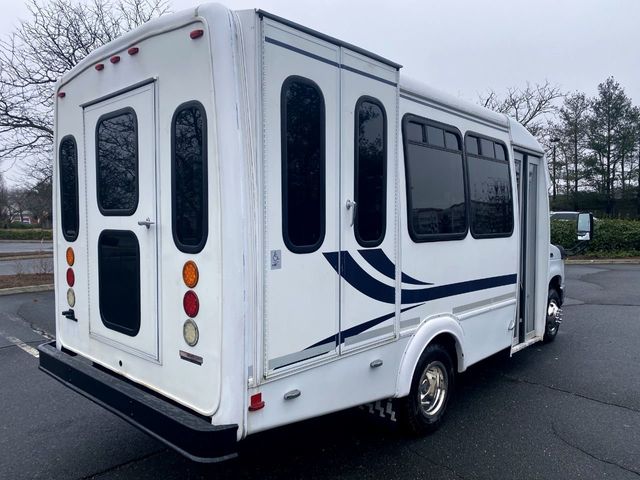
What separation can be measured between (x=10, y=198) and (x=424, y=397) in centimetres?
5721

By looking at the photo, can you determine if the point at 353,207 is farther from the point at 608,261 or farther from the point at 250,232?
the point at 608,261

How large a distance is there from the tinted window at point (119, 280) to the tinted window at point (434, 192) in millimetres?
1915

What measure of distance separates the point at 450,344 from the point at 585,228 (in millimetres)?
3067

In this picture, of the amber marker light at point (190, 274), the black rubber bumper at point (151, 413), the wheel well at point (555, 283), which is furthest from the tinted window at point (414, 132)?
the wheel well at point (555, 283)

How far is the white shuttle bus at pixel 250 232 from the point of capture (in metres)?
2.52

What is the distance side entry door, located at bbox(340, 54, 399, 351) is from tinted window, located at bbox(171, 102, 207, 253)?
0.85 m

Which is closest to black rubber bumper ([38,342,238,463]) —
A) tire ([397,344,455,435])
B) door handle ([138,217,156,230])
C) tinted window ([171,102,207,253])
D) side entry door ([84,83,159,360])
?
side entry door ([84,83,159,360])

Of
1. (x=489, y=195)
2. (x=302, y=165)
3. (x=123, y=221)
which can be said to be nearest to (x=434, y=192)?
(x=489, y=195)

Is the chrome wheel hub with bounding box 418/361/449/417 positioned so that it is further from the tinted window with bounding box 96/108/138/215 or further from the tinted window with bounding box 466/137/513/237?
the tinted window with bounding box 96/108/138/215

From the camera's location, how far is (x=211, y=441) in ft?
7.88

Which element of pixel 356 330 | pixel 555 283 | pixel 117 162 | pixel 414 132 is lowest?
pixel 555 283

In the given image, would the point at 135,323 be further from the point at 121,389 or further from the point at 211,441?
the point at 211,441

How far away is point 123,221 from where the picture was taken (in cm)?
321

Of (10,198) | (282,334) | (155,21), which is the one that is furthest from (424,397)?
(10,198)
